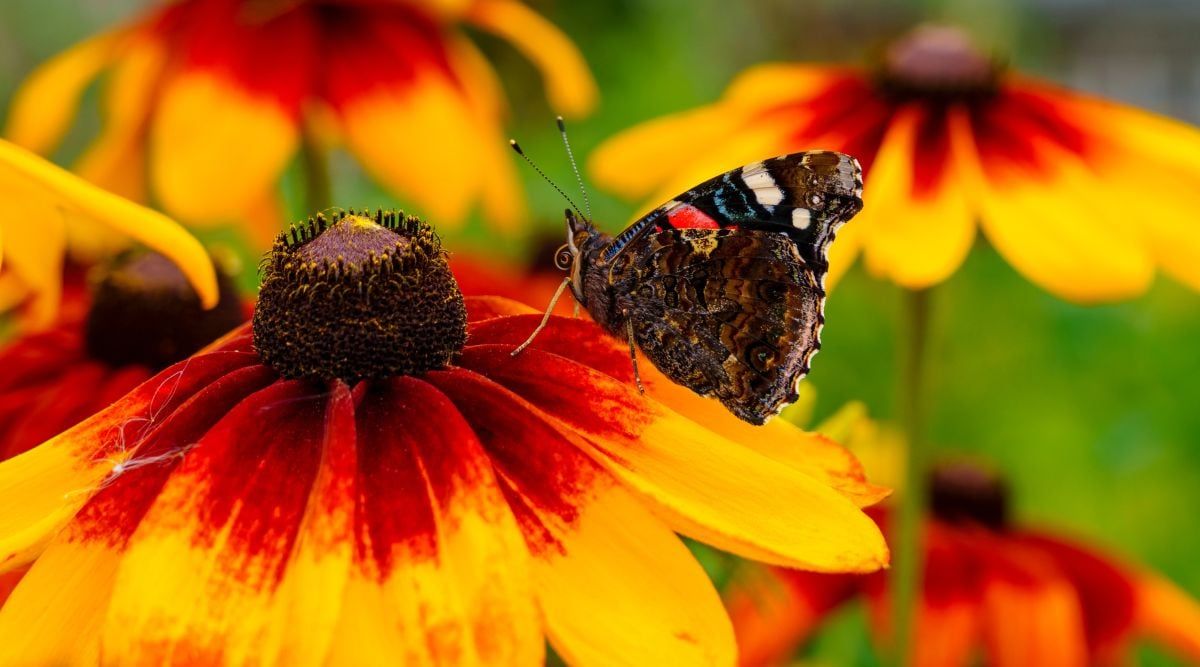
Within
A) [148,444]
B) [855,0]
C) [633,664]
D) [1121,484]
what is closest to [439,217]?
[148,444]

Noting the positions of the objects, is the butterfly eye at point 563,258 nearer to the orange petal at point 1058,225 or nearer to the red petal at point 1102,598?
the orange petal at point 1058,225

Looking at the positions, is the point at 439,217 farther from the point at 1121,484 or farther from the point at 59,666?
the point at 1121,484

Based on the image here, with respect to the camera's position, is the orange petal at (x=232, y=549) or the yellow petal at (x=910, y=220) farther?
the yellow petal at (x=910, y=220)

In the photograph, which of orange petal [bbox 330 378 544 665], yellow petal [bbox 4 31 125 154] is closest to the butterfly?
orange petal [bbox 330 378 544 665]

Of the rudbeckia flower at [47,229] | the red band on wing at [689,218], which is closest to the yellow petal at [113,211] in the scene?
the rudbeckia flower at [47,229]

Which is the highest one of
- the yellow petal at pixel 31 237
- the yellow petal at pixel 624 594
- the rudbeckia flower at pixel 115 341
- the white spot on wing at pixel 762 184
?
the yellow petal at pixel 31 237

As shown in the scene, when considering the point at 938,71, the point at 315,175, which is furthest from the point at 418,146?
the point at 938,71
